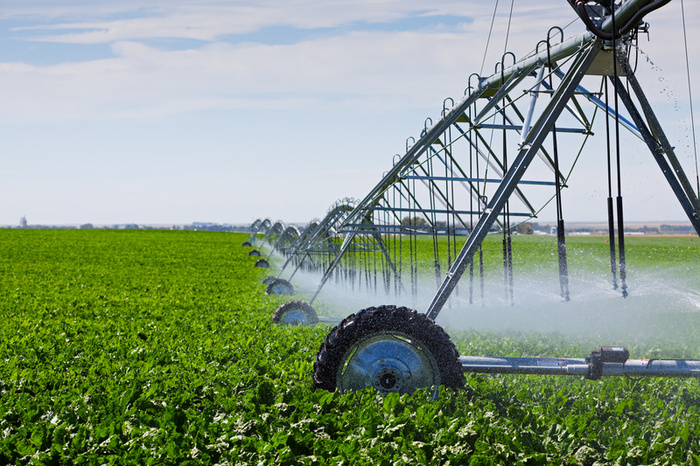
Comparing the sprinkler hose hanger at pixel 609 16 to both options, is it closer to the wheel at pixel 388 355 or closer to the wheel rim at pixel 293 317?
the wheel at pixel 388 355

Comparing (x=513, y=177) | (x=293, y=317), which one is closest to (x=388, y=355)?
(x=513, y=177)

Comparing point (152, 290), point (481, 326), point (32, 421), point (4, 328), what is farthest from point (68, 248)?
point (32, 421)

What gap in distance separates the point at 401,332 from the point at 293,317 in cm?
488

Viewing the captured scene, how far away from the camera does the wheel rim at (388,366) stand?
15.0 feet

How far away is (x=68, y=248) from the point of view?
1352 inches

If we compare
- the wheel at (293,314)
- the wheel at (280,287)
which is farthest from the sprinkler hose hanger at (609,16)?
the wheel at (280,287)

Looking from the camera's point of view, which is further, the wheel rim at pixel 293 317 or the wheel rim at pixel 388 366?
the wheel rim at pixel 293 317

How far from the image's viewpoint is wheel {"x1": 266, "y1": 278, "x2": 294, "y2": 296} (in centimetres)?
1327

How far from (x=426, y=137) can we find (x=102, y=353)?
156 inches

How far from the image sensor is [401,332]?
178 inches

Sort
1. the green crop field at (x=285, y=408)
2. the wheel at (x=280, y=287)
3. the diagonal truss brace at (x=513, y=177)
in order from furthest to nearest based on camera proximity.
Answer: the wheel at (x=280, y=287), the diagonal truss brace at (x=513, y=177), the green crop field at (x=285, y=408)

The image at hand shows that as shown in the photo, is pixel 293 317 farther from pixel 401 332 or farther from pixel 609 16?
pixel 609 16

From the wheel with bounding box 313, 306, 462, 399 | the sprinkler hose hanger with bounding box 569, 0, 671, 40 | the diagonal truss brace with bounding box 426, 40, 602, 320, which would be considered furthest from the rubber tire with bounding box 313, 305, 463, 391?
the sprinkler hose hanger with bounding box 569, 0, 671, 40

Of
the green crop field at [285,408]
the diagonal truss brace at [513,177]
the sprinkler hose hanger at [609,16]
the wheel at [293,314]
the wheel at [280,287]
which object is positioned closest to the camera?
the green crop field at [285,408]
